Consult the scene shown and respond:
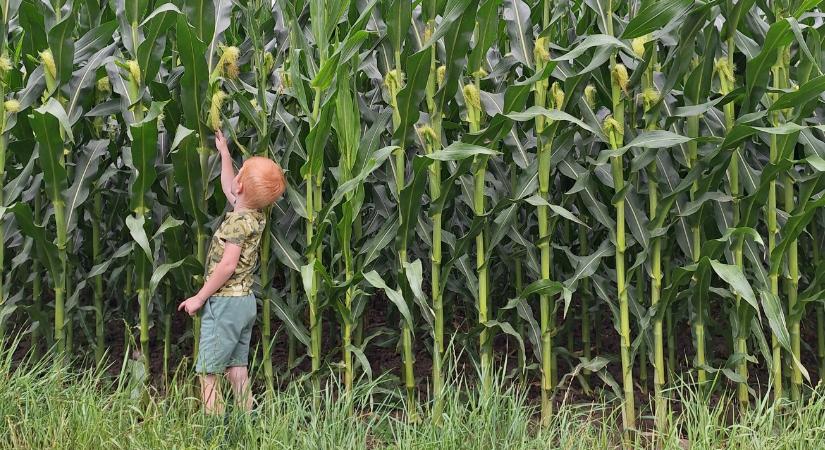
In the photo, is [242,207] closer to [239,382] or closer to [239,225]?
[239,225]

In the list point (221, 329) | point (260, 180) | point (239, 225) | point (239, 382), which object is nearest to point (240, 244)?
Result: point (239, 225)

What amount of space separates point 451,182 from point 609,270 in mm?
995

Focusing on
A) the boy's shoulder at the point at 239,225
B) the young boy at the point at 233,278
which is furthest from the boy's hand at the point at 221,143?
the boy's shoulder at the point at 239,225

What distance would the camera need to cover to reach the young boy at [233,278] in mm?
3631

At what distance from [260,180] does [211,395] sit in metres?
1.00

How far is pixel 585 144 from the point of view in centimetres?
400

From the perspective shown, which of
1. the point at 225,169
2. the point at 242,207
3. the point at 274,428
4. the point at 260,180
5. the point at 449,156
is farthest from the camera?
the point at 225,169

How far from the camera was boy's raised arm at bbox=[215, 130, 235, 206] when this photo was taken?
3.81m

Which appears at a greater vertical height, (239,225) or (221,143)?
(221,143)

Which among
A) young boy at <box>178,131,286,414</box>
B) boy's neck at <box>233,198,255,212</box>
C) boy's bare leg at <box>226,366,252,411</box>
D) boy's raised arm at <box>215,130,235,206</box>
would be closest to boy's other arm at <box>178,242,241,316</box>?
young boy at <box>178,131,286,414</box>

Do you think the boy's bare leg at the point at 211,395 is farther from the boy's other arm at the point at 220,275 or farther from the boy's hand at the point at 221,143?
the boy's hand at the point at 221,143

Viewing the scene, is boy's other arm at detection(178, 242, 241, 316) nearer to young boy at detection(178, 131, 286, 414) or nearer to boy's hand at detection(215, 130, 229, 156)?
young boy at detection(178, 131, 286, 414)

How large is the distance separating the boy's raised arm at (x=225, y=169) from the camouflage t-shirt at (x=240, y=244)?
0.09 m

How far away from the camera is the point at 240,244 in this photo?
12.0 feet
